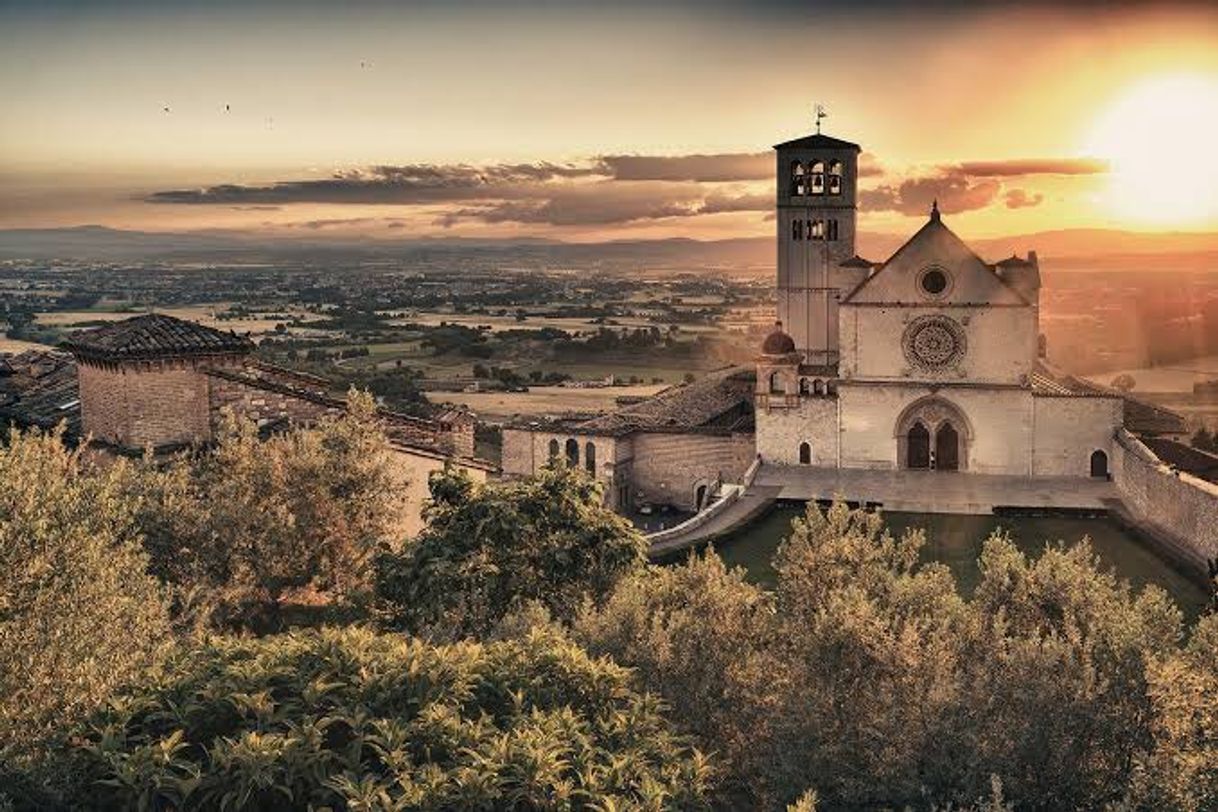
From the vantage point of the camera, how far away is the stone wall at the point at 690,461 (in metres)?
49.7

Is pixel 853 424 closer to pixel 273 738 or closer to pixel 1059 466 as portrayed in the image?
pixel 1059 466

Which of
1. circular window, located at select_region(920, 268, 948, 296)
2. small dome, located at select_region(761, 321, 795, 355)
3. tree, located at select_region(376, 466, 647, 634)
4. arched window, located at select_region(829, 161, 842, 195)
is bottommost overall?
tree, located at select_region(376, 466, 647, 634)

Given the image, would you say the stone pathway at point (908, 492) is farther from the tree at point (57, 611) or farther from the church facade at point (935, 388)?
the tree at point (57, 611)

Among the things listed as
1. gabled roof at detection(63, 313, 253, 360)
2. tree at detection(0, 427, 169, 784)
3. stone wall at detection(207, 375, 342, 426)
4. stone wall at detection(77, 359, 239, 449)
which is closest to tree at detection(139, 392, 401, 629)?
stone wall at detection(77, 359, 239, 449)

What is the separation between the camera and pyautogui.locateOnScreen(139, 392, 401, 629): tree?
23.9m

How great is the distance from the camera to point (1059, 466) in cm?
4575

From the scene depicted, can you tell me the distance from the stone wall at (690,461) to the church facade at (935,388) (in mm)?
1226

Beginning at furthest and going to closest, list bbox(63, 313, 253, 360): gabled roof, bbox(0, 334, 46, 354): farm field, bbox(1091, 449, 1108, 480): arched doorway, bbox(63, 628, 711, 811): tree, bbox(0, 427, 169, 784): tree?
1. bbox(0, 334, 46, 354): farm field
2. bbox(1091, 449, 1108, 480): arched doorway
3. bbox(63, 313, 253, 360): gabled roof
4. bbox(0, 427, 169, 784): tree
5. bbox(63, 628, 711, 811): tree

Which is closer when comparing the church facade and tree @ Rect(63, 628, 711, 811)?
tree @ Rect(63, 628, 711, 811)

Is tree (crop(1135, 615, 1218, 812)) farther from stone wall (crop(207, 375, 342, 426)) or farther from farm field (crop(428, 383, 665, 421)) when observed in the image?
farm field (crop(428, 383, 665, 421))

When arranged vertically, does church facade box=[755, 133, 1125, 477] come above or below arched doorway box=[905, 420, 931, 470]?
above

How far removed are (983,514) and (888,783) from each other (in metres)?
28.1

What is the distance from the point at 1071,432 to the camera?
4547 centimetres

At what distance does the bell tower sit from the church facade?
14.7ft
